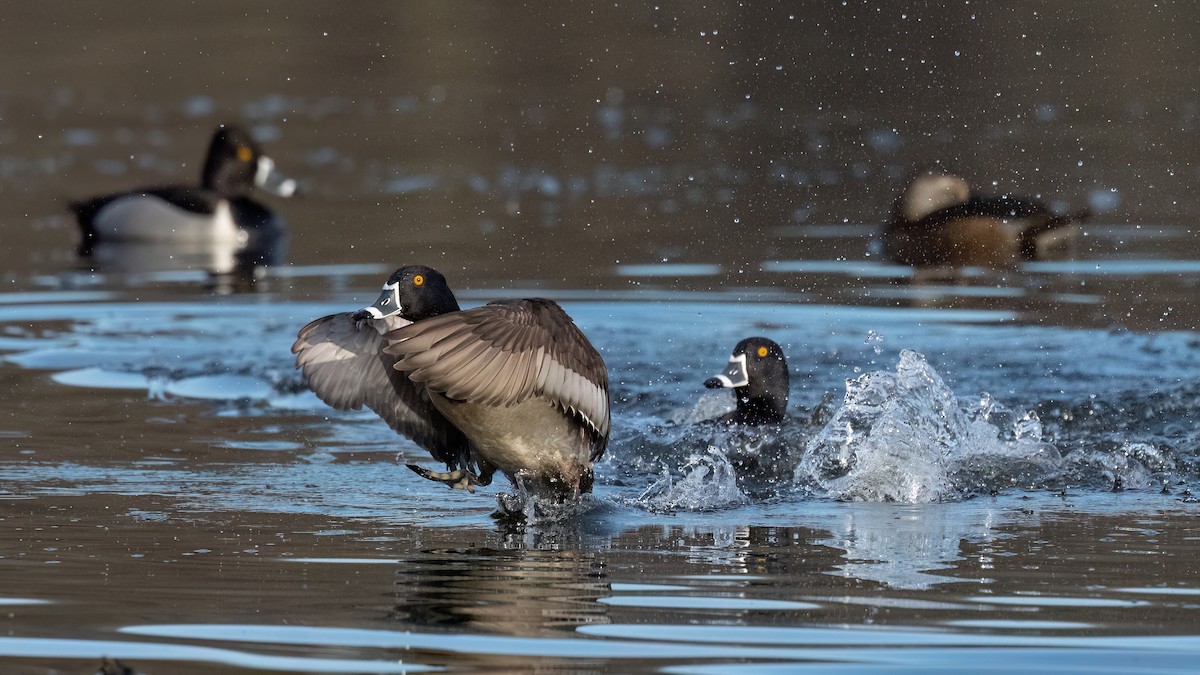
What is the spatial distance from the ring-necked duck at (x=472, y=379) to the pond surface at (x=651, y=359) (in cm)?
25

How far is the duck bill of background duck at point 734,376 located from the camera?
820cm

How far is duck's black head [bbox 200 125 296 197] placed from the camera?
16.6 metres

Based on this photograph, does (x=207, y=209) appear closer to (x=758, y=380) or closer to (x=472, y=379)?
(x=758, y=380)

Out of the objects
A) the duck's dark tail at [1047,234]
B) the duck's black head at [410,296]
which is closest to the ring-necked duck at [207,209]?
the duck's dark tail at [1047,234]

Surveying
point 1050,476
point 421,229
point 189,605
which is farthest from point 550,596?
point 421,229

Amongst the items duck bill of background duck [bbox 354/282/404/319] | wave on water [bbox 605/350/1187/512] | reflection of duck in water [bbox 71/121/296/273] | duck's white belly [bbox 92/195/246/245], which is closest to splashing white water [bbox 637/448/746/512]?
wave on water [bbox 605/350/1187/512]

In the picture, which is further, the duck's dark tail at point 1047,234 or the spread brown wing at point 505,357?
the duck's dark tail at point 1047,234

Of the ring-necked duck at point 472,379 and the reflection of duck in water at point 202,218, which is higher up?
the reflection of duck in water at point 202,218

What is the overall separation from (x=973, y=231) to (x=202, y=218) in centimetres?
714

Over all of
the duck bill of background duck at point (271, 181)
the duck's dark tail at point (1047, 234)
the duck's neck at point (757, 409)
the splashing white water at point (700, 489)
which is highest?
the duck bill of background duck at point (271, 181)

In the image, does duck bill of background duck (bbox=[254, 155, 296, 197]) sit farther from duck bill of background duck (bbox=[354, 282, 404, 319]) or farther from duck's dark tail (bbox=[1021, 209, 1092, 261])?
duck bill of background duck (bbox=[354, 282, 404, 319])

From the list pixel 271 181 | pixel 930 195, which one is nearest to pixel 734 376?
pixel 930 195

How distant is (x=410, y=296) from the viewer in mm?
6113

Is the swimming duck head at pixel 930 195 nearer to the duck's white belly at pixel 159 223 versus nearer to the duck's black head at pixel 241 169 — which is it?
the duck's black head at pixel 241 169
